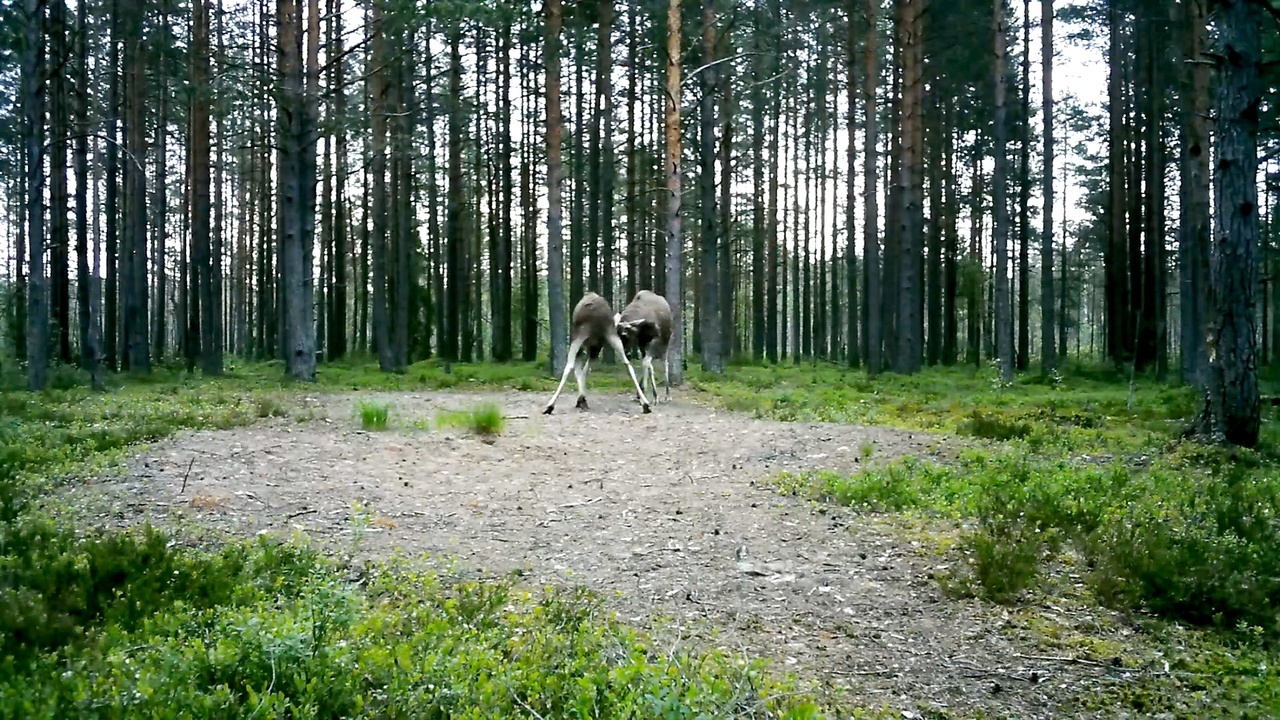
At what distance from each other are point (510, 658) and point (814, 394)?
13.6 metres

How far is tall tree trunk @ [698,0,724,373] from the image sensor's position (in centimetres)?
2067

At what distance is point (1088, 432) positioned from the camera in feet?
37.4

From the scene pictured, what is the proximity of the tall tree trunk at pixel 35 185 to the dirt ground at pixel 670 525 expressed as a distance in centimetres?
678

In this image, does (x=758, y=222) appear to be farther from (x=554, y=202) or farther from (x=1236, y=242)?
(x=1236, y=242)

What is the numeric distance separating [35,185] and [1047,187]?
2279 cm

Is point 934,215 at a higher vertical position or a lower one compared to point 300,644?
higher

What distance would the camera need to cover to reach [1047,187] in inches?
880

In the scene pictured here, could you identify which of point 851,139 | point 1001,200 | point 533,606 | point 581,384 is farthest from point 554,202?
point 533,606

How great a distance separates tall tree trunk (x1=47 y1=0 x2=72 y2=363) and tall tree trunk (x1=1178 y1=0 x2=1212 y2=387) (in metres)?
22.6

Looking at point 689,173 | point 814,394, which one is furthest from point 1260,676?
point 689,173

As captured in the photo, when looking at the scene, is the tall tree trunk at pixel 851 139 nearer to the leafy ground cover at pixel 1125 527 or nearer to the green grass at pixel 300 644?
the leafy ground cover at pixel 1125 527

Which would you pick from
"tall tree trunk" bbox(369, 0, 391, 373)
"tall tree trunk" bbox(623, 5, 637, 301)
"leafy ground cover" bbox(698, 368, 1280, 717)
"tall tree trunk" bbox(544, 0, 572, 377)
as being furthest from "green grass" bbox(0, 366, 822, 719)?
"tall tree trunk" bbox(623, 5, 637, 301)

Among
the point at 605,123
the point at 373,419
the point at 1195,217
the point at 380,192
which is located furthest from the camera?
the point at 605,123

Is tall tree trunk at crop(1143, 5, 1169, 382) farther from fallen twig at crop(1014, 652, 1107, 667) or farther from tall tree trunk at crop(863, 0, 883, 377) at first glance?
fallen twig at crop(1014, 652, 1107, 667)
